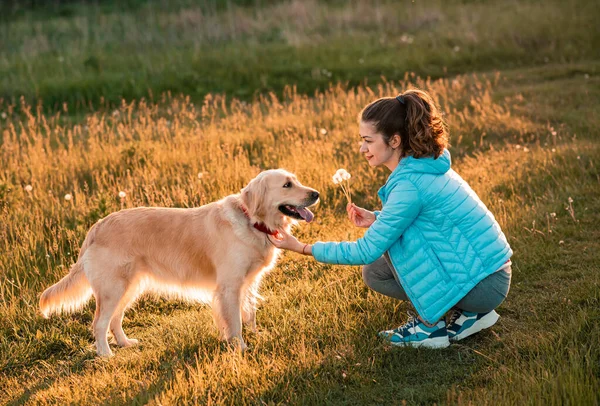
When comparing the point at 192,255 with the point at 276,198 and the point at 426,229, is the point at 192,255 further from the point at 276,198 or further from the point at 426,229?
the point at 426,229

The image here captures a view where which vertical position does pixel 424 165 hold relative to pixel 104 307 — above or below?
above

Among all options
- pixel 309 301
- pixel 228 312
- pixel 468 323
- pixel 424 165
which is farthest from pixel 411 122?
pixel 228 312

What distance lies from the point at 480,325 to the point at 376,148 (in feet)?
4.17

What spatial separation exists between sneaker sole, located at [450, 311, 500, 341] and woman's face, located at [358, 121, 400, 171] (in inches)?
43.4

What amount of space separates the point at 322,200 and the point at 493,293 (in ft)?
9.72

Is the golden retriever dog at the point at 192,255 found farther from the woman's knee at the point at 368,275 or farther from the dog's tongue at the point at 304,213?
the woman's knee at the point at 368,275

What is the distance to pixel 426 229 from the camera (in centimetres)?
374

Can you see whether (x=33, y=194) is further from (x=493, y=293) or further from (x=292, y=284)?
(x=493, y=293)

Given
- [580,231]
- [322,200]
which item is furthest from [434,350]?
[322,200]

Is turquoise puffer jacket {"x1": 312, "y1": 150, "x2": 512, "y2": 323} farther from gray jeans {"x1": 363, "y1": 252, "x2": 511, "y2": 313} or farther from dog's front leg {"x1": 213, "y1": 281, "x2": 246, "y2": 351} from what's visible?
dog's front leg {"x1": 213, "y1": 281, "x2": 246, "y2": 351}

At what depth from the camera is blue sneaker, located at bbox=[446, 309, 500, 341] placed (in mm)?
3893

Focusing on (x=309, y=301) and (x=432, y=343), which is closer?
(x=432, y=343)

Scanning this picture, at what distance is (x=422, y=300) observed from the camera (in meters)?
3.74

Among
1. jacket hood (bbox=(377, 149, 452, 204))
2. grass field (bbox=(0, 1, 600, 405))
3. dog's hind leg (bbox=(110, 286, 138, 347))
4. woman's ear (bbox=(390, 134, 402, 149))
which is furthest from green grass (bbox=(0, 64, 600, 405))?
woman's ear (bbox=(390, 134, 402, 149))
